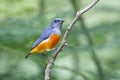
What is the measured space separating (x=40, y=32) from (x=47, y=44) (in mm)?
2440

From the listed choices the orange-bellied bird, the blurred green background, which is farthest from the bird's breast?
the blurred green background

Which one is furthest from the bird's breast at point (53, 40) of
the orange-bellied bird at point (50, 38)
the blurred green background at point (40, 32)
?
the blurred green background at point (40, 32)

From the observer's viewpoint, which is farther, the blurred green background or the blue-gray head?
the blurred green background

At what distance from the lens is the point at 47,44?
6.61 feet

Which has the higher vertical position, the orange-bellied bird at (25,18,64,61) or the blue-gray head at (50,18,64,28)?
the blue-gray head at (50,18,64,28)

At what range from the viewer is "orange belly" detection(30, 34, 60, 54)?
76.7 inches

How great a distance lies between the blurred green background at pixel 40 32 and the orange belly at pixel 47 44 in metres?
1.76

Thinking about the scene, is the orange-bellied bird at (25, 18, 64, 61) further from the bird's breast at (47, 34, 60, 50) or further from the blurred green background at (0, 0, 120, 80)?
the blurred green background at (0, 0, 120, 80)

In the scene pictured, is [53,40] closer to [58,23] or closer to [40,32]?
[58,23]

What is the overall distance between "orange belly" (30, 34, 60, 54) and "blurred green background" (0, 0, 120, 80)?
1.76m

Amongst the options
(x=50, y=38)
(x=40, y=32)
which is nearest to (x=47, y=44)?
(x=50, y=38)

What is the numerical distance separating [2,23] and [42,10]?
547 mm

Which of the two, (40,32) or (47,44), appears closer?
(47,44)

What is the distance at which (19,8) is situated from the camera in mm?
5059
